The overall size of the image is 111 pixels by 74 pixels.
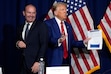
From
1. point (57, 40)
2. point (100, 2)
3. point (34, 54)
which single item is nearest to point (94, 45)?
point (57, 40)

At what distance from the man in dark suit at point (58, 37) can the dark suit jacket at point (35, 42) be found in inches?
6.1

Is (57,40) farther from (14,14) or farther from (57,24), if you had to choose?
(14,14)

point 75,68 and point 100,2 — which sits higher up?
point 100,2

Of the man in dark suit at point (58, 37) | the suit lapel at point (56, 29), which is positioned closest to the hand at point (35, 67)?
the man in dark suit at point (58, 37)

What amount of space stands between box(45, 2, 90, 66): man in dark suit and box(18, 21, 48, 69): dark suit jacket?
0.16 metres

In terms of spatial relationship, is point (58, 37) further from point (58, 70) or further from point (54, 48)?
point (58, 70)

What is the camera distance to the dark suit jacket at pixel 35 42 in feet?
9.93

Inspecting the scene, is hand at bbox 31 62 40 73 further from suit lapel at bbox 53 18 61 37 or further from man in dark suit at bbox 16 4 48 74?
suit lapel at bbox 53 18 61 37

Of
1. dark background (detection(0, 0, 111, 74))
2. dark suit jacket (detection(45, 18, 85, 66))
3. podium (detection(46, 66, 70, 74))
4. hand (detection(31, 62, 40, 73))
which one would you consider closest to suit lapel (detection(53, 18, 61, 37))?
dark suit jacket (detection(45, 18, 85, 66))

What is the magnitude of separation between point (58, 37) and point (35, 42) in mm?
287

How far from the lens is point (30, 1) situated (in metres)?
3.89

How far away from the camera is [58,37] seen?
3205 millimetres

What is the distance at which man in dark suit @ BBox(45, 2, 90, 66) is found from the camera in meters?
3.21

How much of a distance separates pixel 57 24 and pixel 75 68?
0.90 metres
